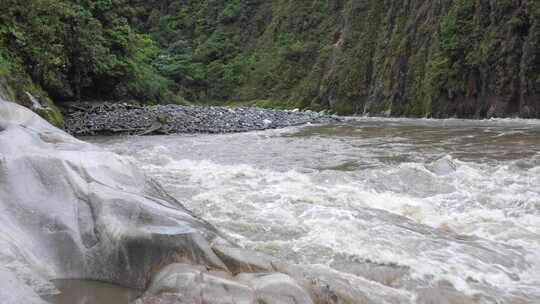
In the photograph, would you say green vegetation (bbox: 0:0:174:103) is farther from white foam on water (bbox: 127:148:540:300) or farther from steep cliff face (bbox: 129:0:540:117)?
white foam on water (bbox: 127:148:540:300)

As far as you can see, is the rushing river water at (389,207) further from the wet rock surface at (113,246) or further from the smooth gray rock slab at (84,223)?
the smooth gray rock slab at (84,223)

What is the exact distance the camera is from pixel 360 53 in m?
39.2

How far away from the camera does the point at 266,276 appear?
3.69 meters

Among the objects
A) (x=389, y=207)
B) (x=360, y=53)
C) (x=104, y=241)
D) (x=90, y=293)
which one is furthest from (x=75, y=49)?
(x=360, y=53)

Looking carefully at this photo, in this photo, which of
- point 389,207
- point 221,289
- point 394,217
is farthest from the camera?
point 389,207

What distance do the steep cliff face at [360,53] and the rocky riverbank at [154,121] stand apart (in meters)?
9.07

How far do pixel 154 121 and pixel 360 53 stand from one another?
2485 cm

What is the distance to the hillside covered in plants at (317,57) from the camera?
67.2ft

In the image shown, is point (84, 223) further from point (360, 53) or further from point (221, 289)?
point (360, 53)

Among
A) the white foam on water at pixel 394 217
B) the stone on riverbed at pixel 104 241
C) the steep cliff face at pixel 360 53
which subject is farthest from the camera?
the steep cliff face at pixel 360 53

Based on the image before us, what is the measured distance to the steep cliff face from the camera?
24031 mm

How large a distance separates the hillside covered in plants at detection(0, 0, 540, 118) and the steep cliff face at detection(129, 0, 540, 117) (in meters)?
0.08

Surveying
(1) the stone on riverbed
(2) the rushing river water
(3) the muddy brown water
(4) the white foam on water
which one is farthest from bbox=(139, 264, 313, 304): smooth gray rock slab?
(4) the white foam on water

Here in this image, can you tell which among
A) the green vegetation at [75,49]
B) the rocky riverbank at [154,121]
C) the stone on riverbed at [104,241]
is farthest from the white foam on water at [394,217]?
the green vegetation at [75,49]
